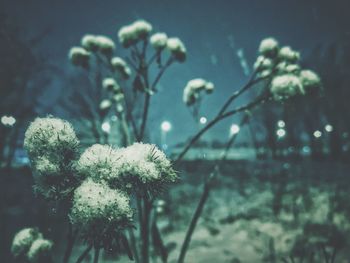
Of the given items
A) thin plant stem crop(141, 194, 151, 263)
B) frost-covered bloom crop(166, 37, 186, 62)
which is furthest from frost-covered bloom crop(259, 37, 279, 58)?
thin plant stem crop(141, 194, 151, 263)

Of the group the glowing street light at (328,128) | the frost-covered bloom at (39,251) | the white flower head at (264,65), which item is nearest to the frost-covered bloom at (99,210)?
the frost-covered bloom at (39,251)

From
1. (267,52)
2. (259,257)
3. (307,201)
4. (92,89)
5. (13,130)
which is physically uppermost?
(92,89)

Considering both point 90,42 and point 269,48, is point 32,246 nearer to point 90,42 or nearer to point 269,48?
point 90,42

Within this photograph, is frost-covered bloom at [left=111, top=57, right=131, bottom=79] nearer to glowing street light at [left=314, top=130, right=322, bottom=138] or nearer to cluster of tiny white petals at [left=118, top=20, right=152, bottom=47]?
cluster of tiny white petals at [left=118, top=20, right=152, bottom=47]

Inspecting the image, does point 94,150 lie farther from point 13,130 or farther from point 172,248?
point 13,130

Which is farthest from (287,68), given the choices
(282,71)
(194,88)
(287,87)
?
(194,88)

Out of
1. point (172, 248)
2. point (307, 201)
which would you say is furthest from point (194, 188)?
point (172, 248)
